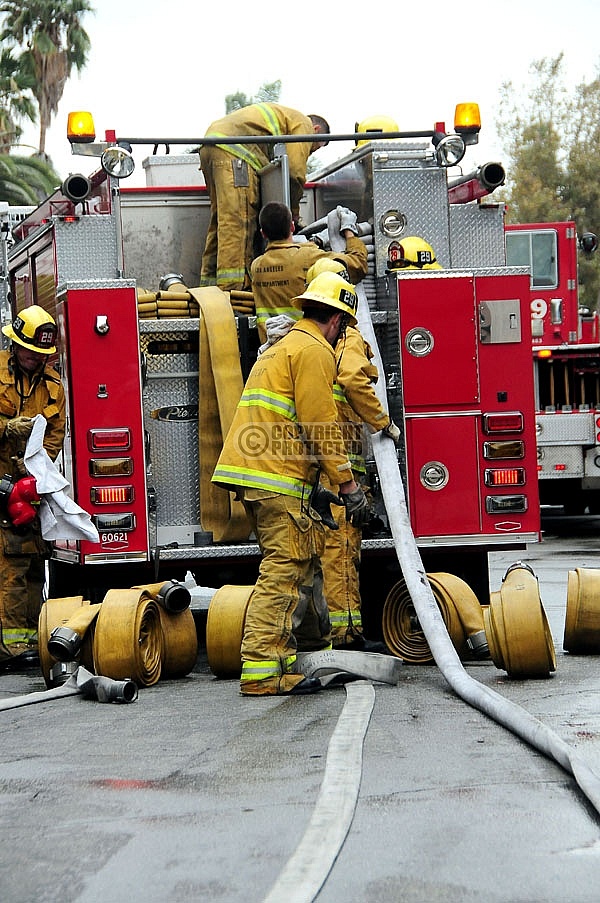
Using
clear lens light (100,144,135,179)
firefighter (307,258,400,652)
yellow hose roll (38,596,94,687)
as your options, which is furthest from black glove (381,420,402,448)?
clear lens light (100,144,135,179)

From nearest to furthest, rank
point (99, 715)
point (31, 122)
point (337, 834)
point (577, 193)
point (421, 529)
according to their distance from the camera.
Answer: point (337, 834) < point (99, 715) < point (421, 529) < point (31, 122) < point (577, 193)

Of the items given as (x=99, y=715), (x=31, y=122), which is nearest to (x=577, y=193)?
(x=31, y=122)

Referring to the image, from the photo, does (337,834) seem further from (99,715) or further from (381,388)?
(381,388)

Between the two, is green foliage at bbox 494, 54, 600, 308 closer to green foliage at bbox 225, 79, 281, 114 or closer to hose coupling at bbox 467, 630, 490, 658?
green foliage at bbox 225, 79, 281, 114

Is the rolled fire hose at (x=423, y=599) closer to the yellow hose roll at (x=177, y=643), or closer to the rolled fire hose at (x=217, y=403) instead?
the rolled fire hose at (x=217, y=403)

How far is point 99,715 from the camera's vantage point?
6141 mm

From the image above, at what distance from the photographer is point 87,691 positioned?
6.57 meters

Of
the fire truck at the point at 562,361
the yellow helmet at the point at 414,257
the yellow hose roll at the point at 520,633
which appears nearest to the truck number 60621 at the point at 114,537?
the yellow hose roll at the point at 520,633

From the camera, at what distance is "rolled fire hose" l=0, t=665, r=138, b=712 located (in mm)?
6387

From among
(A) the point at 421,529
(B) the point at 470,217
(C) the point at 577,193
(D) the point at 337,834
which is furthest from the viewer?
(C) the point at 577,193

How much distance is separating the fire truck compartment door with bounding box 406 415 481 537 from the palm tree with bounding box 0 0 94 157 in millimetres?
34350

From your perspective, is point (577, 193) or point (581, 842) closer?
point (581, 842)

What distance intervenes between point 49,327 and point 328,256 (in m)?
1.55

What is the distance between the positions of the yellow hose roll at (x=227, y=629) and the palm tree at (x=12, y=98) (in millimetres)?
32719
